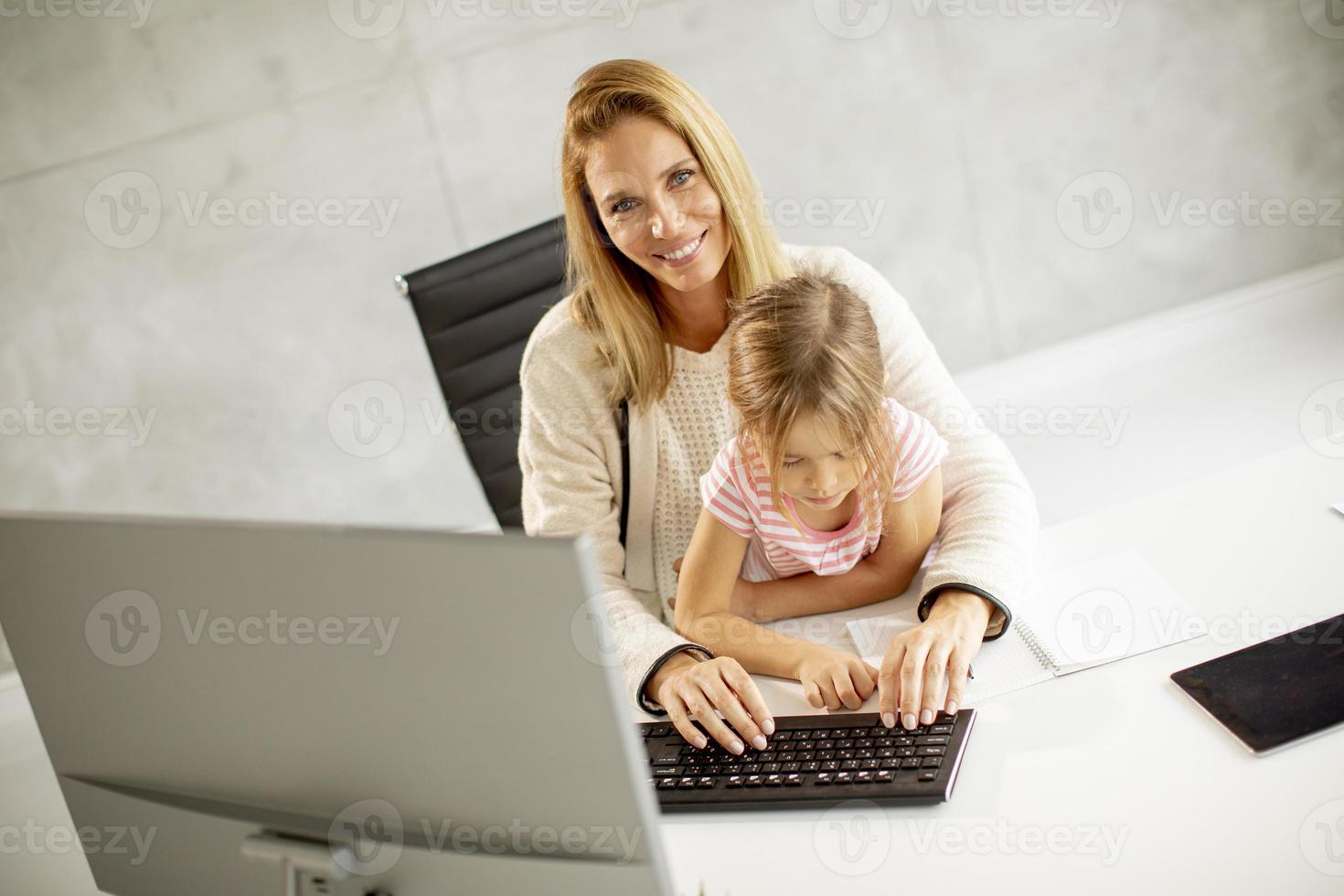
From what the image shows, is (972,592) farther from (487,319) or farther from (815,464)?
(487,319)

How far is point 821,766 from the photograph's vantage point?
1.19 metres

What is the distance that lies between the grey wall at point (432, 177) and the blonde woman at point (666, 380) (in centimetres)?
109

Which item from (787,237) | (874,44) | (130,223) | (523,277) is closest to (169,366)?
(130,223)

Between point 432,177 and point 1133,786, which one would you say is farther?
point 432,177

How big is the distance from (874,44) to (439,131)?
1.13 metres

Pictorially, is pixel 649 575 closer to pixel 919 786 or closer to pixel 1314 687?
pixel 919 786

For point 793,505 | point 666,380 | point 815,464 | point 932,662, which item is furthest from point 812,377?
point 666,380

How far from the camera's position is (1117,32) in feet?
10.5

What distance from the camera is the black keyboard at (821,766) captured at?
1148 millimetres

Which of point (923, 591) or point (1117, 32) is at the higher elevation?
point (1117, 32)

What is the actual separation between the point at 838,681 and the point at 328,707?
0.60 m

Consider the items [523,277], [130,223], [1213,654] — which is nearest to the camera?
[1213,654]

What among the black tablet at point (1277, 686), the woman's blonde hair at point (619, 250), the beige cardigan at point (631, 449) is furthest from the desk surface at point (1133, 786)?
the woman's blonde hair at point (619, 250)

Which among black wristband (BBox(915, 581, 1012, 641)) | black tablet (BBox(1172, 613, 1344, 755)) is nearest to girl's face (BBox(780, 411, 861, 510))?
black wristband (BBox(915, 581, 1012, 641))
